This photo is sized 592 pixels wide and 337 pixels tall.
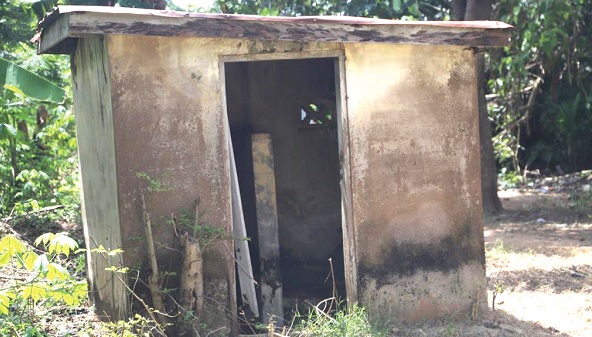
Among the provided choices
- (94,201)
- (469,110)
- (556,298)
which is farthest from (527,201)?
(94,201)

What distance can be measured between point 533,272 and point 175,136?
4.58 metres

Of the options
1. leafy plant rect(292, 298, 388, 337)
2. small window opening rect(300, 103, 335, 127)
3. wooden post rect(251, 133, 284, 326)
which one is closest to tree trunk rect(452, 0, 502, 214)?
small window opening rect(300, 103, 335, 127)

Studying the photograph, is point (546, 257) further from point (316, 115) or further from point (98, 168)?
point (98, 168)

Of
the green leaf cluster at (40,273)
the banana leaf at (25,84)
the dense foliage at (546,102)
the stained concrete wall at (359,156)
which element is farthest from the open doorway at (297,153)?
the dense foliage at (546,102)

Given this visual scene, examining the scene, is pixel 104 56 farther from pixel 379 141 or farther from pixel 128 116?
pixel 379 141

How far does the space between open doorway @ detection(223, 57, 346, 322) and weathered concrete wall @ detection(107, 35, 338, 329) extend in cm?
236

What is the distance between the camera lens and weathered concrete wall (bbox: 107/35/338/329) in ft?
19.3

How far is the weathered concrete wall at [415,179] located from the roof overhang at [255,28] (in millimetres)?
283

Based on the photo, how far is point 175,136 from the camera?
19.7 ft

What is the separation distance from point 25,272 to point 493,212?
7.97 m

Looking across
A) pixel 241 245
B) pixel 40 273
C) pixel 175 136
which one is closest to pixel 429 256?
pixel 241 245

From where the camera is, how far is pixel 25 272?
23.1ft

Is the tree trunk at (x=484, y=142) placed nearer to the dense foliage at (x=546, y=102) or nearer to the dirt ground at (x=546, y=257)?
the dirt ground at (x=546, y=257)

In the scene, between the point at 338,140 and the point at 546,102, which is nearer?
the point at 338,140
